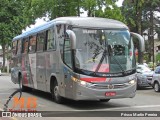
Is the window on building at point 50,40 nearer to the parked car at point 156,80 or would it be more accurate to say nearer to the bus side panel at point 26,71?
the bus side panel at point 26,71

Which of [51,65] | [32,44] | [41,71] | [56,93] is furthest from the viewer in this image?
[32,44]

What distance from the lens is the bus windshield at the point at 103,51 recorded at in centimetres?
1409

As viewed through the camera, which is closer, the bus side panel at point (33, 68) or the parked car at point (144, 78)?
the bus side panel at point (33, 68)

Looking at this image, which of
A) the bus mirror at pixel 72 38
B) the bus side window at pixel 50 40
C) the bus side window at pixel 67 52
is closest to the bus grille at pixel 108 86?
the bus side window at pixel 67 52

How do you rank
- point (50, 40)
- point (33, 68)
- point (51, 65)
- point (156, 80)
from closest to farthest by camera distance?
point (51, 65)
point (50, 40)
point (33, 68)
point (156, 80)

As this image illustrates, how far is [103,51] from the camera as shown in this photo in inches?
566

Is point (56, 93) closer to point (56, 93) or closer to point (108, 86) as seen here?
point (56, 93)

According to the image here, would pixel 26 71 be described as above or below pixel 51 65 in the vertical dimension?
below

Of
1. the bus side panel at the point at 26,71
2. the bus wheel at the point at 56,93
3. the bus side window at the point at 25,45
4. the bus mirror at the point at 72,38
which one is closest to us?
the bus mirror at the point at 72,38

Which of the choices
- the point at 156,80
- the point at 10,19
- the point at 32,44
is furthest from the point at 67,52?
the point at 10,19

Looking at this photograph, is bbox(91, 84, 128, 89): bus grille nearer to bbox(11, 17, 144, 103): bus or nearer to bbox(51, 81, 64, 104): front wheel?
bbox(11, 17, 144, 103): bus

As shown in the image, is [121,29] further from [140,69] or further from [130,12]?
[130,12]

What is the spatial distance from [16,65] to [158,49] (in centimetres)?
6946

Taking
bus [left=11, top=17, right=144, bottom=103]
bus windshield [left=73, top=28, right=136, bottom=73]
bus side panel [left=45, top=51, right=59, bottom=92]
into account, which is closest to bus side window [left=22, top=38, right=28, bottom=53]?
bus side panel [left=45, top=51, right=59, bottom=92]
